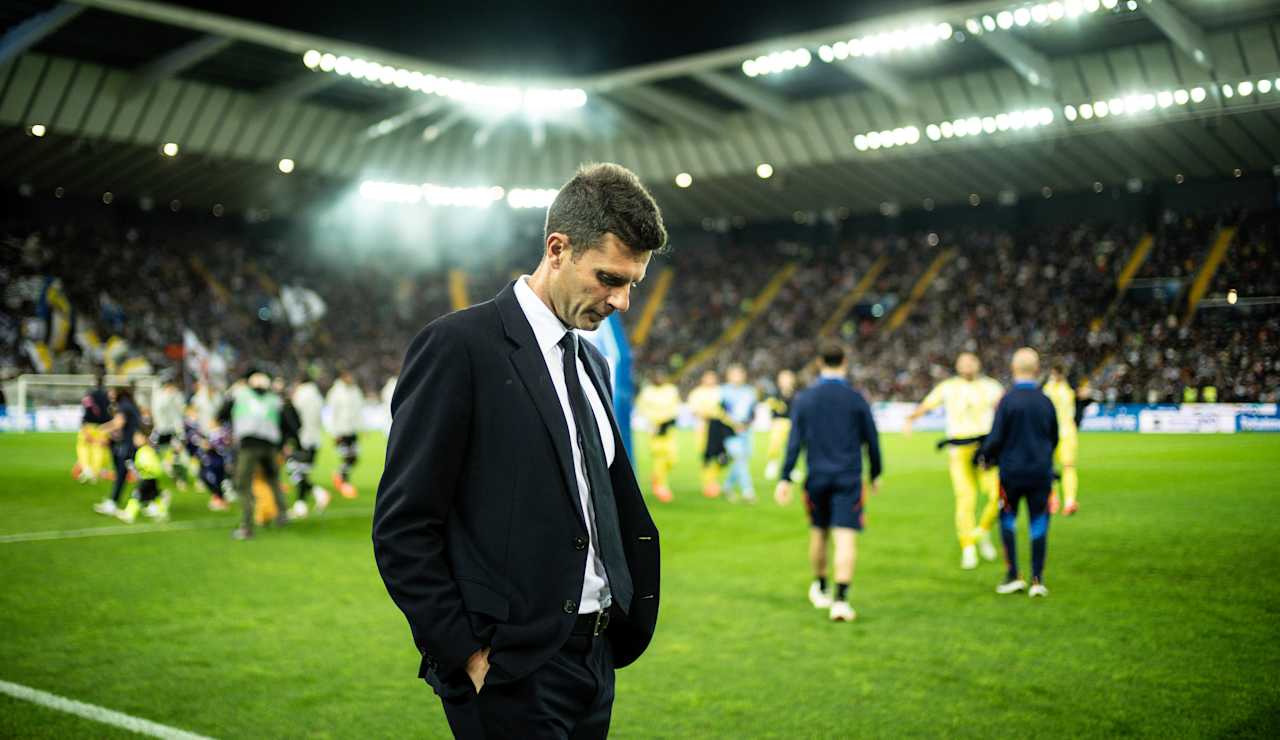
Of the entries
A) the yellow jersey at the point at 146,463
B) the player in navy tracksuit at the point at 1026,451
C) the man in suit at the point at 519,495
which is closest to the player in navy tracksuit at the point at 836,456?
the player in navy tracksuit at the point at 1026,451

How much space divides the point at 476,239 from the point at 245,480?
40134 millimetres

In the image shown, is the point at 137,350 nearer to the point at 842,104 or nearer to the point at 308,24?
the point at 308,24

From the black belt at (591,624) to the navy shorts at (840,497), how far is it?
5924 mm

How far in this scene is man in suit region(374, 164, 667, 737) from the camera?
2.46 meters

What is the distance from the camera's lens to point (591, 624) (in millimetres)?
2650

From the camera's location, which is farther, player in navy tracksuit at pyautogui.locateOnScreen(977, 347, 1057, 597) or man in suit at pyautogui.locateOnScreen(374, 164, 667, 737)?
player in navy tracksuit at pyautogui.locateOnScreen(977, 347, 1057, 597)

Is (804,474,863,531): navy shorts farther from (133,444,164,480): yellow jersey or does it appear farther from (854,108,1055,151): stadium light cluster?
(854,108,1055,151): stadium light cluster

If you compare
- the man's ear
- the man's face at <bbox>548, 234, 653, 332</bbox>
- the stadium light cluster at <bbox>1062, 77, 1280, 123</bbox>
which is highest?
the stadium light cluster at <bbox>1062, 77, 1280, 123</bbox>

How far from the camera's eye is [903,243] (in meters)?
46.6

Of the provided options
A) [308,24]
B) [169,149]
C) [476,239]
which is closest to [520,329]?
[308,24]

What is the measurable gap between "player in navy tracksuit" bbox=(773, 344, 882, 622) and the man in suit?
5852mm

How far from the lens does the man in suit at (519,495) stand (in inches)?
→ 96.9

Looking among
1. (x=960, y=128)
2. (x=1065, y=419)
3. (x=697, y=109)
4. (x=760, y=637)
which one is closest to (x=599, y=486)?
(x=760, y=637)

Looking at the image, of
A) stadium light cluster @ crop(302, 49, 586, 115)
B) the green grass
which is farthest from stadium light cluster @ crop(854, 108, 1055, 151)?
the green grass
